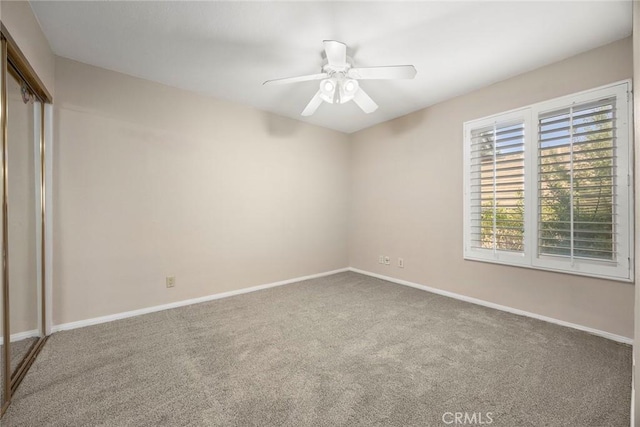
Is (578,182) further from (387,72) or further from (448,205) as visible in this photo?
(387,72)

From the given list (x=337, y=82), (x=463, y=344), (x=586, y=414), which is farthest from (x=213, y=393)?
(x=337, y=82)

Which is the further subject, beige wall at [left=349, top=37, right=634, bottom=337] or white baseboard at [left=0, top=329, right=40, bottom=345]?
beige wall at [left=349, top=37, right=634, bottom=337]

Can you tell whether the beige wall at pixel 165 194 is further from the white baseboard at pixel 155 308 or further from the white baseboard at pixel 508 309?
the white baseboard at pixel 508 309

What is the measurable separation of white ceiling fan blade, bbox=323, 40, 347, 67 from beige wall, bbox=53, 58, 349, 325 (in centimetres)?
179

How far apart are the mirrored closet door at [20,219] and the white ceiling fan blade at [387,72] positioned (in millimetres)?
2227

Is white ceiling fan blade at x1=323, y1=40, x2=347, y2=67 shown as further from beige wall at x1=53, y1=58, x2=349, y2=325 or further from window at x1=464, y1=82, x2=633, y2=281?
window at x1=464, y1=82, x2=633, y2=281

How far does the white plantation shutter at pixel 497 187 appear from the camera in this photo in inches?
109

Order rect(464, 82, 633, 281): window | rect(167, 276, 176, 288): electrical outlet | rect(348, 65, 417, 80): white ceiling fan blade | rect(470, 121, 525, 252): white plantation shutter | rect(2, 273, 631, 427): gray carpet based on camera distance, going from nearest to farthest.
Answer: rect(2, 273, 631, 427): gray carpet, rect(348, 65, 417, 80): white ceiling fan blade, rect(464, 82, 633, 281): window, rect(470, 121, 525, 252): white plantation shutter, rect(167, 276, 176, 288): electrical outlet

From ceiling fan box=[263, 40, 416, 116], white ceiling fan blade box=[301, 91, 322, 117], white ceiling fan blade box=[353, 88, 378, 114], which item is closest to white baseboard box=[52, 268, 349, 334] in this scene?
white ceiling fan blade box=[301, 91, 322, 117]

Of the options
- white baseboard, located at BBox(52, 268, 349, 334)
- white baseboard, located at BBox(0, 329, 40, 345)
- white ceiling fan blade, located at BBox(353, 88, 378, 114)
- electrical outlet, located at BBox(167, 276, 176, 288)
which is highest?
white ceiling fan blade, located at BBox(353, 88, 378, 114)

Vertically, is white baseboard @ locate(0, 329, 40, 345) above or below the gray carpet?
above

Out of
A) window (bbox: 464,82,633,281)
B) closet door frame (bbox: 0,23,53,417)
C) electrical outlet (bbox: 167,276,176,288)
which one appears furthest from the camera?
electrical outlet (bbox: 167,276,176,288)

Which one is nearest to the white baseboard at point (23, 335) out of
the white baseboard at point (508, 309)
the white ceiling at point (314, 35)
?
the white ceiling at point (314, 35)

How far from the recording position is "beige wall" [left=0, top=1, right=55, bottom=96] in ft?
5.21
